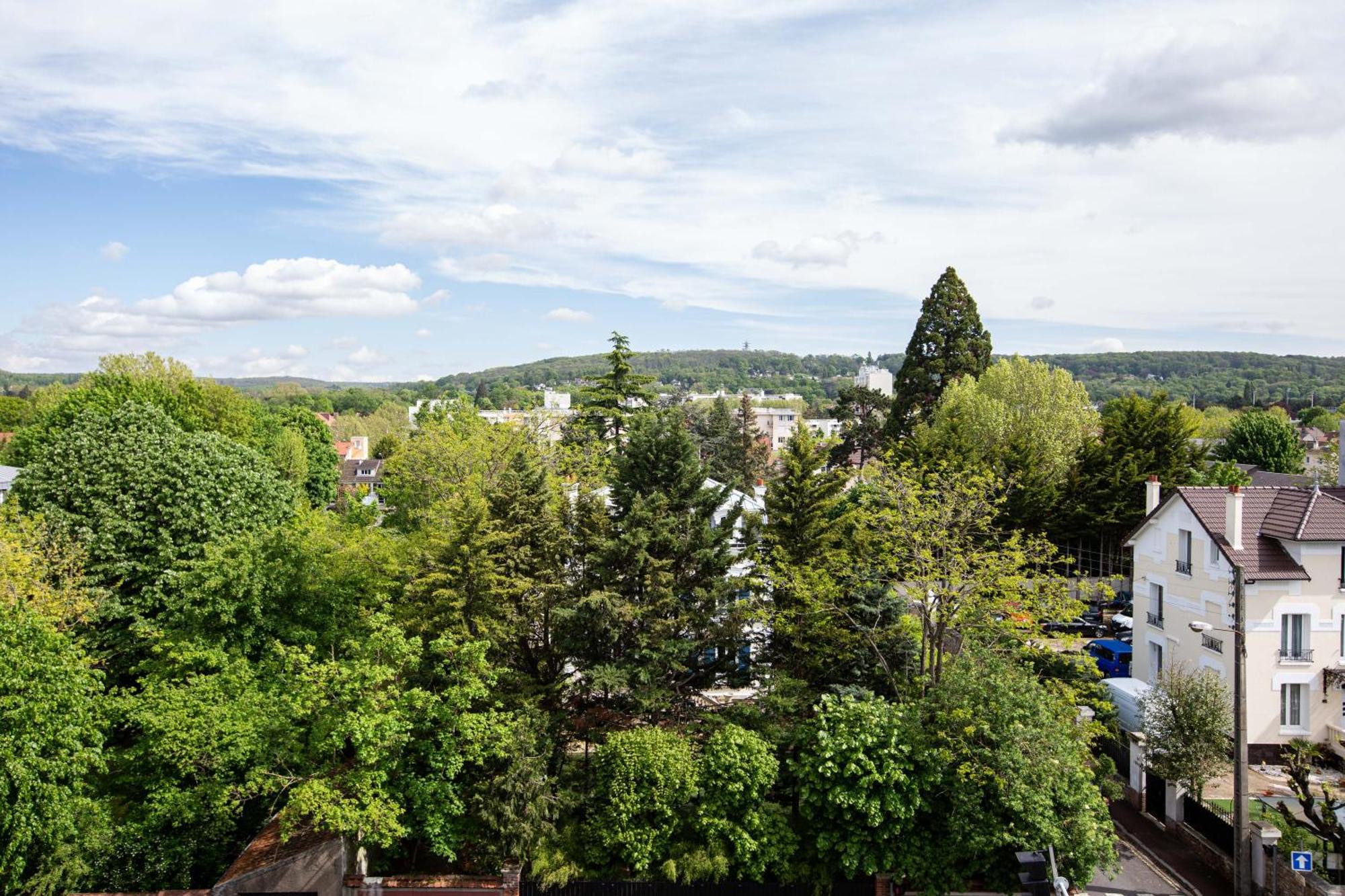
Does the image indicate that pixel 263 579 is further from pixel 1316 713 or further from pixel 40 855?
pixel 1316 713

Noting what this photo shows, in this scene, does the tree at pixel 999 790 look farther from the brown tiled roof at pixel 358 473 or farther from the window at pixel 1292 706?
the brown tiled roof at pixel 358 473

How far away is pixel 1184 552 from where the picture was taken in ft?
83.2

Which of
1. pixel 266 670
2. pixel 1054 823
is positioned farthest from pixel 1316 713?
pixel 266 670

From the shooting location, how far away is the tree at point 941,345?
166 feet

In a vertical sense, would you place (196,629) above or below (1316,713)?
above

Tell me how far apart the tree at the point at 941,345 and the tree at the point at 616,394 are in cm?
1690

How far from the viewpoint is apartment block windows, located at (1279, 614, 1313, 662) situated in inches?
902

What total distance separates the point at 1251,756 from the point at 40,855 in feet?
94.1

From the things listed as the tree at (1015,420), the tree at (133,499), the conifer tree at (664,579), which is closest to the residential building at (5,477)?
the tree at (133,499)

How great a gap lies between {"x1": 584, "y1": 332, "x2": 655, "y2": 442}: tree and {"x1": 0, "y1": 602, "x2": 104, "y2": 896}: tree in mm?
27945

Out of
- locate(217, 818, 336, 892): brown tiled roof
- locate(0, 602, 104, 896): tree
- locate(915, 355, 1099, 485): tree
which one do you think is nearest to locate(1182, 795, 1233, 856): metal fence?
locate(217, 818, 336, 892): brown tiled roof

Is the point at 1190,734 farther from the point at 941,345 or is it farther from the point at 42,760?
the point at 941,345

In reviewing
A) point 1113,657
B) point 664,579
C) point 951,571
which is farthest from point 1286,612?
point 664,579

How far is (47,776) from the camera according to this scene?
15555mm
